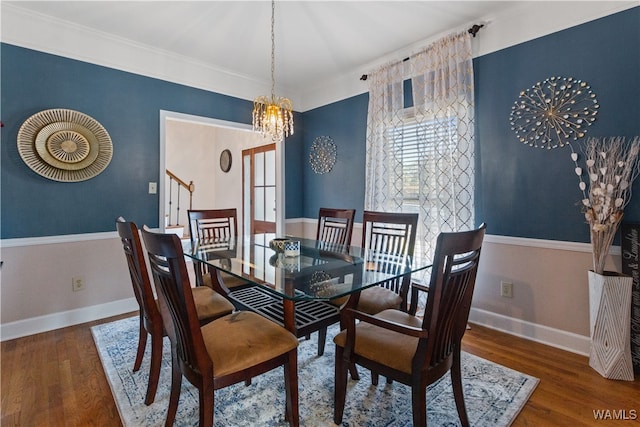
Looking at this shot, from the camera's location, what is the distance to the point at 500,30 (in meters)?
2.62

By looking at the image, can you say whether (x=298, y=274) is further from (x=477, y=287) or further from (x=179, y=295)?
(x=477, y=287)

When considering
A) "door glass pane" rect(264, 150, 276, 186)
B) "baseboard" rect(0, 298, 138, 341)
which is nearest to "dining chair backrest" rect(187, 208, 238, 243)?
"baseboard" rect(0, 298, 138, 341)

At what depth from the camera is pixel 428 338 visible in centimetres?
124

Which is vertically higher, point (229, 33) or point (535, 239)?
point (229, 33)

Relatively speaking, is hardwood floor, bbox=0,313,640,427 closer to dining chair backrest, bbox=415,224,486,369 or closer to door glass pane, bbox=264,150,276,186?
dining chair backrest, bbox=415,224,486,369

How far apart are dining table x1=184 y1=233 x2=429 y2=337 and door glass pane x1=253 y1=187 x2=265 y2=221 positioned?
2.61 m

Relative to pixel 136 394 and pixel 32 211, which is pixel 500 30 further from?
pixel 32 211

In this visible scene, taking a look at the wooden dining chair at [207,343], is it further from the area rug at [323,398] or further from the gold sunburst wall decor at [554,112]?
the gold sunburst wall decor at [554,112]

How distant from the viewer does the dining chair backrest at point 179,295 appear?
118 cm

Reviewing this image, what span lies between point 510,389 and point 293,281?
1.48m

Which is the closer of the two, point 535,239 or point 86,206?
point 535,239

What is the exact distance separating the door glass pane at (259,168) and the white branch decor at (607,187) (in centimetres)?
429

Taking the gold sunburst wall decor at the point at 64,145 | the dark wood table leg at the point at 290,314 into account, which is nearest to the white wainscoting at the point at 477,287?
the gold sunburst wall decor at the point at 64,145

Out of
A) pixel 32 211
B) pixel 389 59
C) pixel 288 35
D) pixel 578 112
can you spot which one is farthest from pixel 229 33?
pixel 578 112
